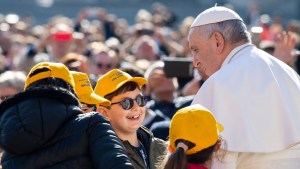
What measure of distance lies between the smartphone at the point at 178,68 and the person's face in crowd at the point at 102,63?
8.66 feet

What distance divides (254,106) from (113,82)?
991 mm

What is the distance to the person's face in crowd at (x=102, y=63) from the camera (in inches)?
440

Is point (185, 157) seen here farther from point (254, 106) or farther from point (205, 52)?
point (205, 52)

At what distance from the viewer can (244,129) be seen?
5215 mm

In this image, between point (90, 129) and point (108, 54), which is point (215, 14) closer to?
point (90, 129)

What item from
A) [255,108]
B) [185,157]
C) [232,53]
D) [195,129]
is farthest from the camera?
[232,53]

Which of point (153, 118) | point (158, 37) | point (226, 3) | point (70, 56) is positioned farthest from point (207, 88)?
point (226, 3)

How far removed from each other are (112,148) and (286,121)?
1.18 m

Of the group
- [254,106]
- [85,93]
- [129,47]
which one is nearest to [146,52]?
[129,47]

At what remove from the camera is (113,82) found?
5.82 m

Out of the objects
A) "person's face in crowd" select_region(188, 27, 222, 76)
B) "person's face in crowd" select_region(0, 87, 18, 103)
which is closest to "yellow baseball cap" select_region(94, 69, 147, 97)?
"person's face in crowd" select_region(188, 27, 222, 76)

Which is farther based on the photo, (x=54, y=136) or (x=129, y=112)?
(x=129, y=112)

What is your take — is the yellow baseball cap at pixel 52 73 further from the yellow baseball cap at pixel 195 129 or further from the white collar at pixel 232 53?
the white collar at pixel 232 53

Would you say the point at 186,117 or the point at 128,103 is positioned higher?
the point at 186,117
